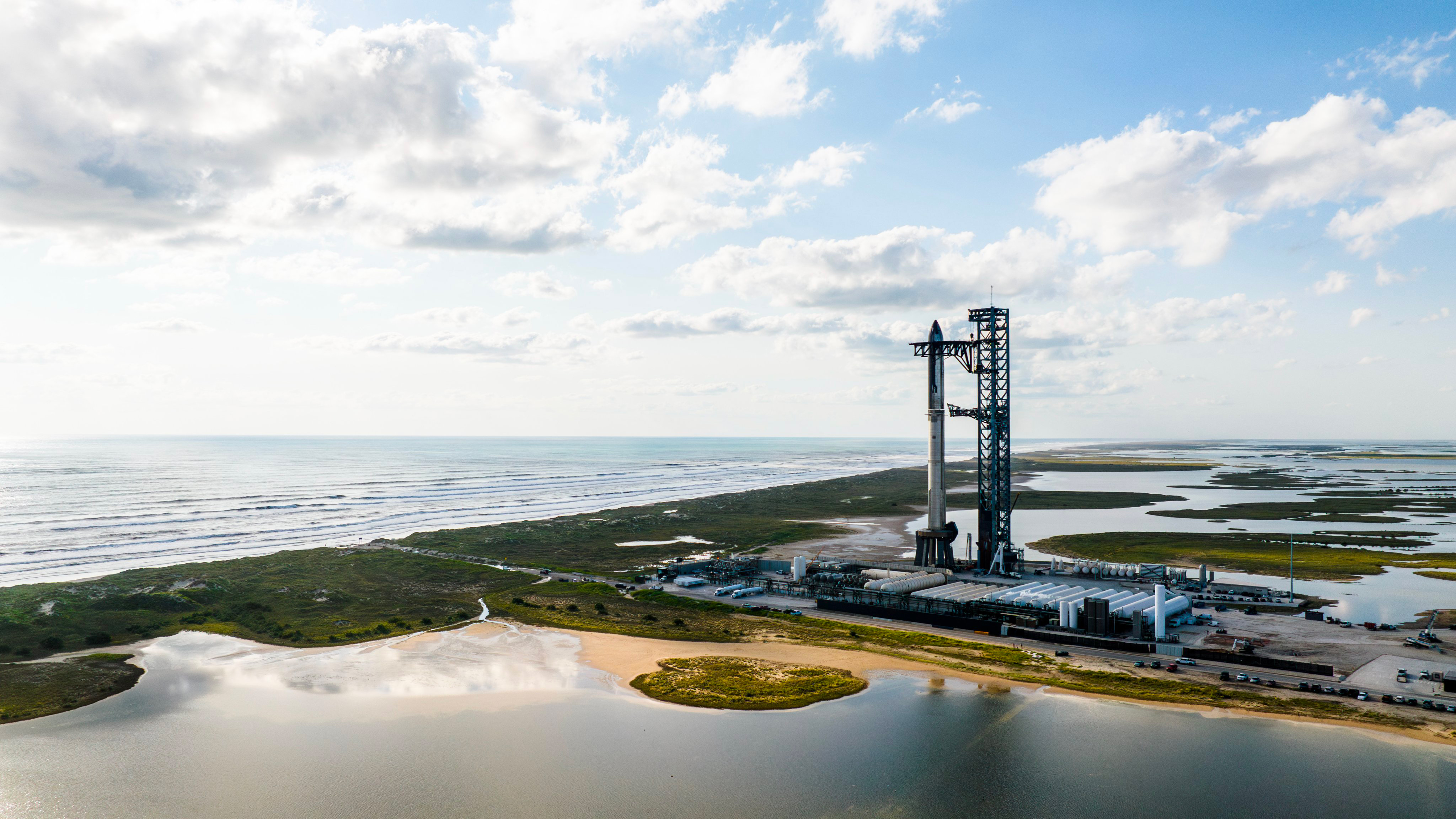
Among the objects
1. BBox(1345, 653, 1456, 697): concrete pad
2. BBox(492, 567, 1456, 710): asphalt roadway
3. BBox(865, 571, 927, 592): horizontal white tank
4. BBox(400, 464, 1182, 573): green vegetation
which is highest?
BBox(865, 571, 927, 592): horizontal white tank

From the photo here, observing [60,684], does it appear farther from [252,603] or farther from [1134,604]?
[1134,604]

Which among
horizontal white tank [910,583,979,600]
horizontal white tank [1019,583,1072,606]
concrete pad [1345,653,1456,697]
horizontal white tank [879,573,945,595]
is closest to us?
concrete pad [1345,653,1456,697]

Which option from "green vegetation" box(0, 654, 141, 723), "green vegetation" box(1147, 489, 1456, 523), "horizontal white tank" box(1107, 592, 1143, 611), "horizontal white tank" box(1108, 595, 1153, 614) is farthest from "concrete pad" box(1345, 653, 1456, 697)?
"green vegetation" box(1147, 489, 1456, 523)

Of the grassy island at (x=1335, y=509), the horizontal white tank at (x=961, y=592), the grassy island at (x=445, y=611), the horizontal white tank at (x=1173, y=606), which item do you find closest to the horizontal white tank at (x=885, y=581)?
the horizontal white tank at (x=961, y=592)

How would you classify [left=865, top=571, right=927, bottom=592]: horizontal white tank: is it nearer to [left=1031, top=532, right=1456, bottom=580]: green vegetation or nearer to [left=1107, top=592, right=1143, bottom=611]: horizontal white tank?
[left=1107, top=592, right=1143, bottom=611]: horizontal white tank

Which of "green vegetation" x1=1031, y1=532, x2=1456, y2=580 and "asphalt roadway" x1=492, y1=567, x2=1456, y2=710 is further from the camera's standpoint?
"green vegetation" x1=1031, y1=532, x2=1456, y2=580

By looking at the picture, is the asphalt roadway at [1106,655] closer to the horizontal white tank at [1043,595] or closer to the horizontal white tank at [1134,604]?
the horizontal white tank at [1134,604]
